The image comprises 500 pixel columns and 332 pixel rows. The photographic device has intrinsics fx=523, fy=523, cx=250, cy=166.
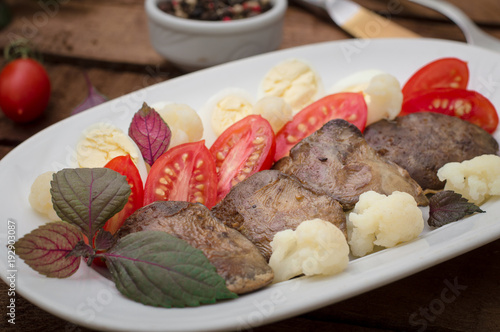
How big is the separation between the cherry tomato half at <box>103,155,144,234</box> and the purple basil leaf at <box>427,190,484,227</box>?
119 centimetres

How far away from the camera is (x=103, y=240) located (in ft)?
6.11

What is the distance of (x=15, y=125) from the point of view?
11.0ft

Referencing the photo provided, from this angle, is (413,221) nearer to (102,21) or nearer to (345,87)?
(345,87)

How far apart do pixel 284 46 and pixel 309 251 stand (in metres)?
2.72

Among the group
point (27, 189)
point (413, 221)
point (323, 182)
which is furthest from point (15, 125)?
point (413, 221)

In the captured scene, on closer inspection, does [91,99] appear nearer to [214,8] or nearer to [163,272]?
[214,8]

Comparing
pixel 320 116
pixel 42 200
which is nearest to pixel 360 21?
pixel 320 116

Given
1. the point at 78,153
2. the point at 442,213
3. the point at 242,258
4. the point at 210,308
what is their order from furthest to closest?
the point at 78,153 → the point at 442,213 → the point at 242,258 → the point at 210,308

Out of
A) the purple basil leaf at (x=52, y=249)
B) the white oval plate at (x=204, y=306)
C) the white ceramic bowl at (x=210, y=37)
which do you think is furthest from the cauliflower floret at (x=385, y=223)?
the white ceramic bowl at (x=210, y=37)

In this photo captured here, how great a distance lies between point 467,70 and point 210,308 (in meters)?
2.11

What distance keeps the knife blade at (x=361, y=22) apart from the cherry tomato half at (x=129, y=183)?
2485 millimetres

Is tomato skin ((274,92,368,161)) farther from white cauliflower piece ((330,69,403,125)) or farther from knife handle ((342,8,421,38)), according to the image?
knife handle ((342,8,421,38))

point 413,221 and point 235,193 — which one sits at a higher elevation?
point 413,221

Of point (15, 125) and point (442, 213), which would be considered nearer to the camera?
point (442, 213)
